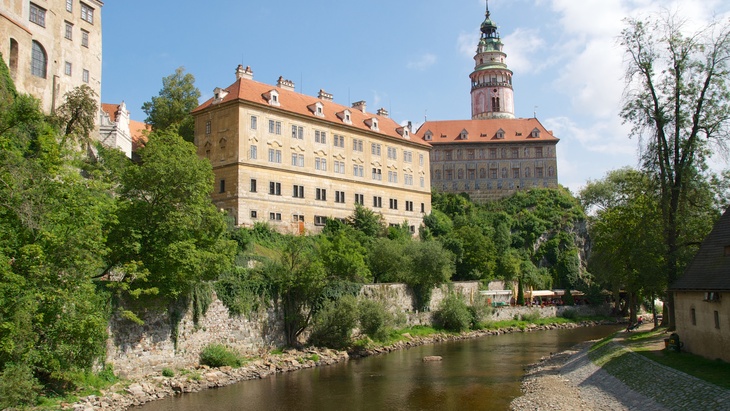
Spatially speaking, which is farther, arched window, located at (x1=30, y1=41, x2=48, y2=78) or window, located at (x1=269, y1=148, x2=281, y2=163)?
window, located at (x1=269, y1=148, x2=281, y2=163)

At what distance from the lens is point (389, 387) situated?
24.3m

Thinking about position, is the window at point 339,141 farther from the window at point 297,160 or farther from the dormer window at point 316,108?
the window at point 297,160

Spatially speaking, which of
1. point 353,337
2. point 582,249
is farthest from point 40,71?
point 582,249

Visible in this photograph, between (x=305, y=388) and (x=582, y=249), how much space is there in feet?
150

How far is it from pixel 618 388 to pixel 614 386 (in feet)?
1.62

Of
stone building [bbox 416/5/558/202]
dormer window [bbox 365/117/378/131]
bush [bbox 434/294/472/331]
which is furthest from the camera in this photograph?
stone building [bbox 416/5/558/202]

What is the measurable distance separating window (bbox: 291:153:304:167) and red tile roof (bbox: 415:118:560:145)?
27.5 meters

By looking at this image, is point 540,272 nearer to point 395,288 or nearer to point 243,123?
point 395,288

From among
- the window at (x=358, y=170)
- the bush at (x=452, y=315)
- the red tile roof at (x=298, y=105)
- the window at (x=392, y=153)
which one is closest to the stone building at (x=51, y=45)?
the red tile roof at (x=298, y=105)

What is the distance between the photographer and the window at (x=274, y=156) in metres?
44.4

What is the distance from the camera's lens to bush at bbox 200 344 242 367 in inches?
1043

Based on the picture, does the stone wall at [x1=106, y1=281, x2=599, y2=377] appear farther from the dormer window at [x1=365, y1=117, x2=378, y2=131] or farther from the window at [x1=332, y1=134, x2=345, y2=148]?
the dormer window at [x1=365, y1=117, x2=378, y2=131]

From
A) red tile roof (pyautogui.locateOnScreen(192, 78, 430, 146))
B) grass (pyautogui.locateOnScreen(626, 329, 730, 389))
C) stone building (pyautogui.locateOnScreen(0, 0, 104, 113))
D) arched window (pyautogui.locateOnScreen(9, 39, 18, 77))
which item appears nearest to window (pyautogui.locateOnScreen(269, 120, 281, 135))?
red tile roof (pyautogui.locateOnScreen(192, 78, 430, 146))

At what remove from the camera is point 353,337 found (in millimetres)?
33969
